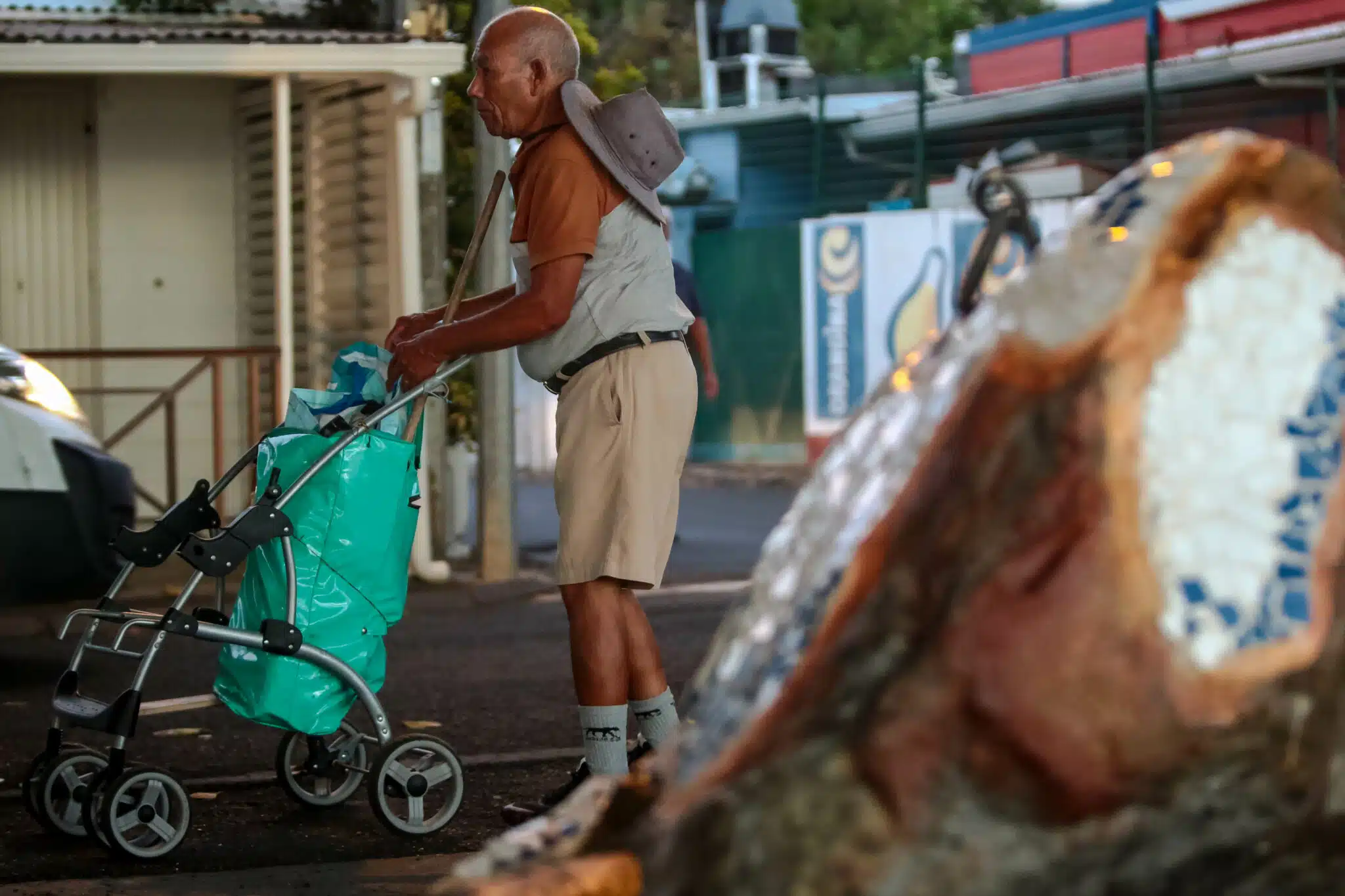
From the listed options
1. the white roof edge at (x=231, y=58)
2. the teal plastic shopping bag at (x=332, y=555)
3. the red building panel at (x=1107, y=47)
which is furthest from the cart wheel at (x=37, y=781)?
the red building panel at (x=1107, y=47)

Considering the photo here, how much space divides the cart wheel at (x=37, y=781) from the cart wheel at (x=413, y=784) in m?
0.78

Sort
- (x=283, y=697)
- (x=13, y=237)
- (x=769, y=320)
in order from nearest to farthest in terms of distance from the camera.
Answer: (x=283, y=697) < (x=13, y=237) < (x=769, y=320)

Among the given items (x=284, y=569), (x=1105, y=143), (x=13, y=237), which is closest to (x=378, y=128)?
(x=13, y=237)

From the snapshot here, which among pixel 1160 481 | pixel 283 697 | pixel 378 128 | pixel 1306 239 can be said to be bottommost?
pixel 283 697

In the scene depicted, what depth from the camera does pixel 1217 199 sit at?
2.13m

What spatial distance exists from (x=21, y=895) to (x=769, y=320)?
16.1 metres

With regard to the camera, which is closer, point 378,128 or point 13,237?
point 378,128

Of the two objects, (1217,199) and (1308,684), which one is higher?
(1217,199)

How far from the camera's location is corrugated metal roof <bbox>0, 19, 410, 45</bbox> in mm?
10578

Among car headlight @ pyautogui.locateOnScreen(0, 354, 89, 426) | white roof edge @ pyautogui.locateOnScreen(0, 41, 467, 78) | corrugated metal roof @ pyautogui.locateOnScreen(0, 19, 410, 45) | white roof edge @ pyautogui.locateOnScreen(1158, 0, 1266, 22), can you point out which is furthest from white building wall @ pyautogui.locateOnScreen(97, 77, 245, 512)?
white roof edge @ pyautogui.locateOnScreen(1158, 0, 1266, 22)

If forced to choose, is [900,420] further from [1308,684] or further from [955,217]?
[955,217]

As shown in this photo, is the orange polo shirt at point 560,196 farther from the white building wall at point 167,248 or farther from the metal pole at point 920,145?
the metal pole at point 920,145

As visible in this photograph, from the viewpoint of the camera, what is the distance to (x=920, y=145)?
1867 cm

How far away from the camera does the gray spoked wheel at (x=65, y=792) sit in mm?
5090
